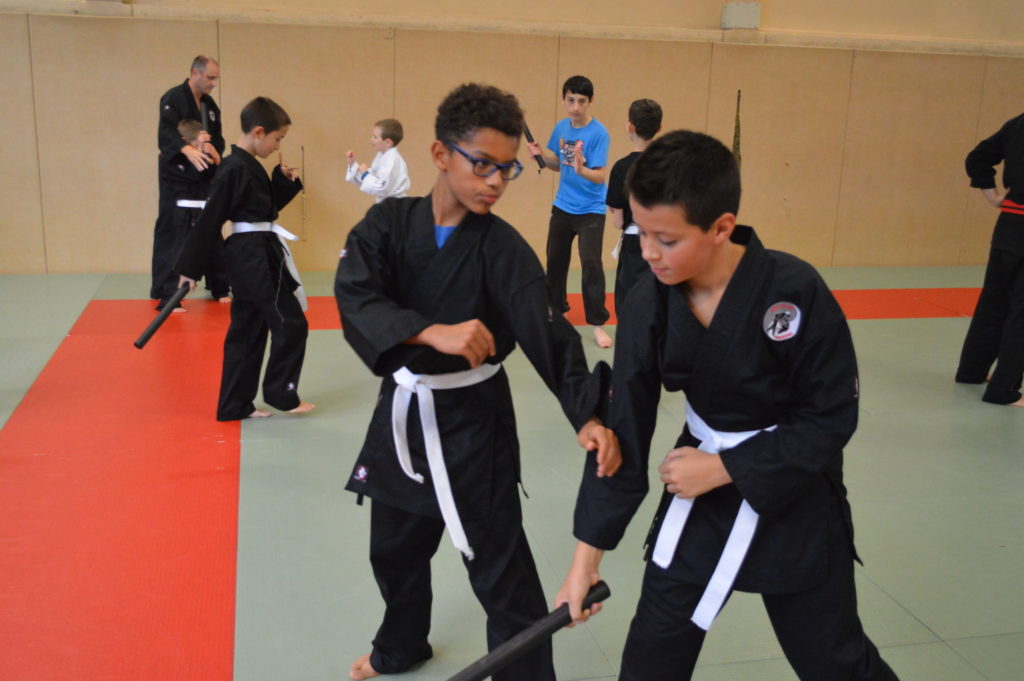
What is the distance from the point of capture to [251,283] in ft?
12.8

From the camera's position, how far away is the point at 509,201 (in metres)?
7.57

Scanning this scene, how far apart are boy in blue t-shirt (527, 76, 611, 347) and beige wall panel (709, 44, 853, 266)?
2610 mm

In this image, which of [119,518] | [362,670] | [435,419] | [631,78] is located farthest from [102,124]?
[435,419]

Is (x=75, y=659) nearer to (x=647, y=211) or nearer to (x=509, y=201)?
(x=647, y=211)

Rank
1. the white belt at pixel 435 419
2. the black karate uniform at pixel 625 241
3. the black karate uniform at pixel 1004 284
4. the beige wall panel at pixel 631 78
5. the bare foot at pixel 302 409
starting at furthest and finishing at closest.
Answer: the beige wall panel at pixel 631 78 → the black karate uniform at pixel 1004 284 → the black karate uniform at pixel 625 241 → the bare foot at pixel 302 409 → the white belt at pixel 435 419

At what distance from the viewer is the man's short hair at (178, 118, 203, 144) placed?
222 inches

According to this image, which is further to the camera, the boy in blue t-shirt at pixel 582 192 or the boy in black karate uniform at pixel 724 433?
the boy in blue t-shirt at pixel 582 192

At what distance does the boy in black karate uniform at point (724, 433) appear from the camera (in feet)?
5.00

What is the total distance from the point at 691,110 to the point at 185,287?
5.07 m

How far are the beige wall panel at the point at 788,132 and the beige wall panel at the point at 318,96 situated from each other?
2.85 meters

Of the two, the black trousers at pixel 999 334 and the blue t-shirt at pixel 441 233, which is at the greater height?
the blue t-shirt at pixel 441 233

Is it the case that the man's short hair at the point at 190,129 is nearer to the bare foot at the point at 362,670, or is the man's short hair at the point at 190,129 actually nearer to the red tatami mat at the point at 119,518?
the red tatami mat at the point at 119,518

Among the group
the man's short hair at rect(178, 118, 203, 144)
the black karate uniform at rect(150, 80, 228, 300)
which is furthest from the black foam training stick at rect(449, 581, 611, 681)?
→ the man's short hair at rect(178, 118, 203, 144)

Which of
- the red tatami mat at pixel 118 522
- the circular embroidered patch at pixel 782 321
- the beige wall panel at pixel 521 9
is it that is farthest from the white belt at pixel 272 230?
the beige wall panel at pixel 521 9
